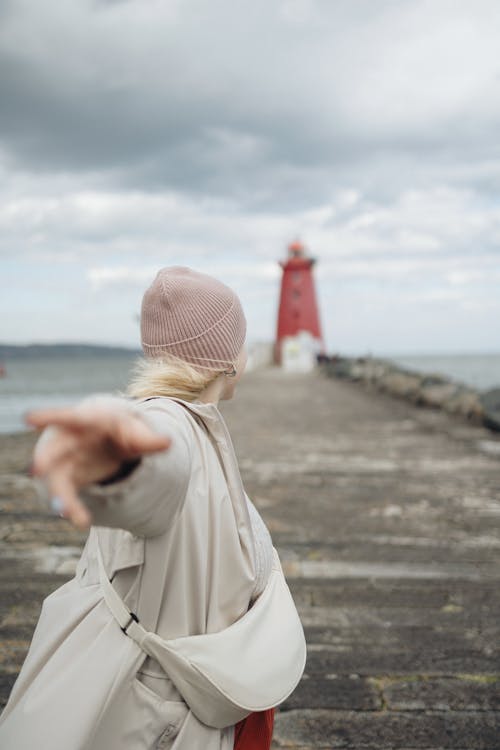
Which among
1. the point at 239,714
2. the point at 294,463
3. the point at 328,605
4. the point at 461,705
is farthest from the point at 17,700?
the point at 294,463

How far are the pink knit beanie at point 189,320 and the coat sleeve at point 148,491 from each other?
283 millimetres

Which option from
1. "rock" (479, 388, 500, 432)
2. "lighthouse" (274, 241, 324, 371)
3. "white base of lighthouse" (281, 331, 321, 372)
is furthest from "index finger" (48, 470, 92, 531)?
"lighthouse" (274, 241, 324, 371)

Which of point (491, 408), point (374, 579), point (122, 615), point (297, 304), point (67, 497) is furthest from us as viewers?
point (297, 304)

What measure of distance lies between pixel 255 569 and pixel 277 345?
35.2m

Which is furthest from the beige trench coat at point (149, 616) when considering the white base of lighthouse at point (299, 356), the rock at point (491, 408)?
the white base of lighthouse at point (299, 356)

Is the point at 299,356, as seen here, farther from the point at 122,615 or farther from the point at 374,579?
the point at 122,615

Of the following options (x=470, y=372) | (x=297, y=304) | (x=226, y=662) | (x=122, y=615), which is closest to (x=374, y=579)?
(x=226, y=662)

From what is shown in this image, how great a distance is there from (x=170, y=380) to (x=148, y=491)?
1.51ft

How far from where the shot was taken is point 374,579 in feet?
11.1

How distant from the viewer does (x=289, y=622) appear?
1.50m

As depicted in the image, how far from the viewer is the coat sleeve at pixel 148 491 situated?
0.99 m

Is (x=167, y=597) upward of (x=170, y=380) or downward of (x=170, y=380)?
downward

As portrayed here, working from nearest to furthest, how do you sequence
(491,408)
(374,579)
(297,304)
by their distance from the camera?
(374,579), (491,408), (297,304)

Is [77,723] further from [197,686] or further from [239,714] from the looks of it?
[239,714]
